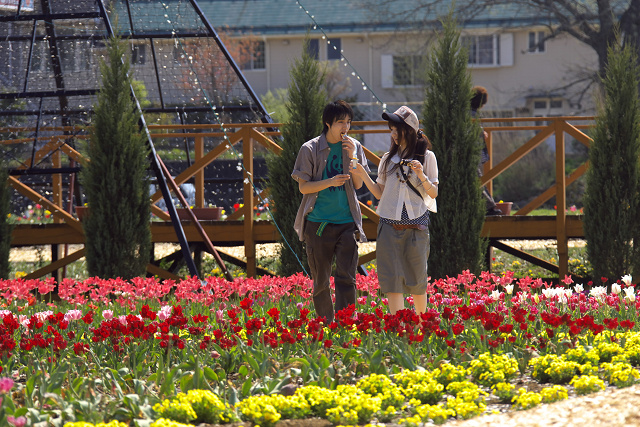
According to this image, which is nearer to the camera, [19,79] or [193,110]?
[19,79]

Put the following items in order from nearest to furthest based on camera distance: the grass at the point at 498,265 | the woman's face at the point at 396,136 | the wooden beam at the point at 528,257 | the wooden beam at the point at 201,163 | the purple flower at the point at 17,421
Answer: the purple flower at the point at 17,421
the woman's face at the point at 396,136
the wooden beam at the point at 201,163
the wooden beam at the point at 528,257
the grass at the point at 498,265

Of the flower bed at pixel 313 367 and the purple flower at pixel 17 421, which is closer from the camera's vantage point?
the purple flower at pixel 17 421

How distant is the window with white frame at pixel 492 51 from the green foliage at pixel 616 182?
21.5 m

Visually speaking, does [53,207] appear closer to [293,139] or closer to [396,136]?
[293,139]

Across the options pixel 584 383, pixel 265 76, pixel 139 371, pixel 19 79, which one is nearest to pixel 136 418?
pixel 139 371

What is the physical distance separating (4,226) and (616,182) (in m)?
6.24

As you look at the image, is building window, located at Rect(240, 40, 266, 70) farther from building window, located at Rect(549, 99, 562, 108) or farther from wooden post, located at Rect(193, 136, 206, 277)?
wooden post, located at Rect(193, 136, 206, 277)

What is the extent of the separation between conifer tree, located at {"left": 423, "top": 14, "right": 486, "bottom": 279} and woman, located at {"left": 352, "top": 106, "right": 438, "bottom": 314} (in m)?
2.93

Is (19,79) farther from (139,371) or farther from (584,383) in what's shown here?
(584,383)

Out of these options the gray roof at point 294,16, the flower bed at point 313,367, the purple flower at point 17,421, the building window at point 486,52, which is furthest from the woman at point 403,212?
the building window at point 486,52

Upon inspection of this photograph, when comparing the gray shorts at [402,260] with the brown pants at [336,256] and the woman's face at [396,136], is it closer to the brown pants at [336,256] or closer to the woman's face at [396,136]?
the brown pants at [336,256]

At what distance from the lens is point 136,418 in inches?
142

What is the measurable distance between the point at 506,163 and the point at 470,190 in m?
1.05

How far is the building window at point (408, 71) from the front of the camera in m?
26.5
